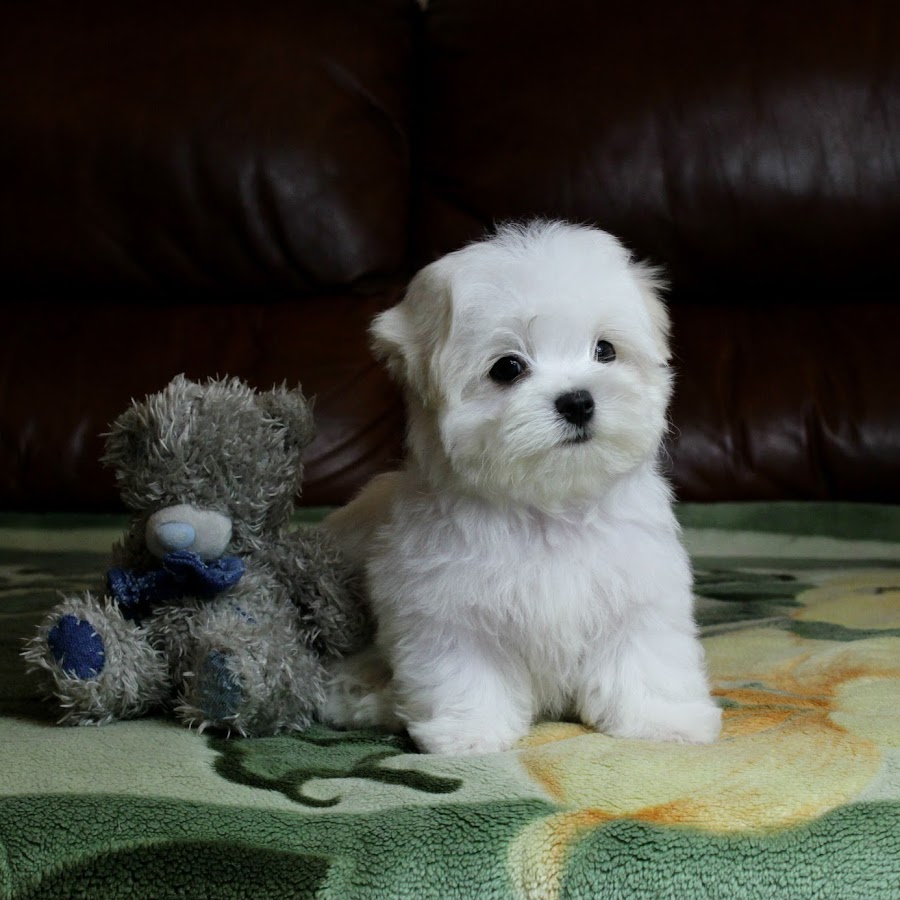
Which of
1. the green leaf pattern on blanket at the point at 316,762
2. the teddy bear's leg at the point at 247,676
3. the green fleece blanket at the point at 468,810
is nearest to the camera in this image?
the green fleece blanket at the point at 468,810

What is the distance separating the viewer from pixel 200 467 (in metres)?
1.36

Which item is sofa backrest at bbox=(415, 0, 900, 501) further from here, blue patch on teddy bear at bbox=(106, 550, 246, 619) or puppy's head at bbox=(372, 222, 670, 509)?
blue patch on teddy bear at bbox=(106, 550, 246, 619)

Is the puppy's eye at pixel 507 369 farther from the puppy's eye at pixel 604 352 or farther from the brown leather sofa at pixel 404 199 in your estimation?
the brown leather sofa at pixel 404 199

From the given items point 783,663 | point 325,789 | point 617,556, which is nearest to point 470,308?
point 617,556

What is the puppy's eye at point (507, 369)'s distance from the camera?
1297 millimetres

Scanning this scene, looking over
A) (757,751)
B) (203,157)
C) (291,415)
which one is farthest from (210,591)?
(203,157)

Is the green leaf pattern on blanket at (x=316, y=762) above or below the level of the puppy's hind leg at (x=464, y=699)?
below

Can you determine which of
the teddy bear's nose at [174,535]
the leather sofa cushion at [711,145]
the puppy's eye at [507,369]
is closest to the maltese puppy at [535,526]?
the puppy's eye at [507,369]

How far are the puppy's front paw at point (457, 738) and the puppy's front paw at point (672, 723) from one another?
131 mm

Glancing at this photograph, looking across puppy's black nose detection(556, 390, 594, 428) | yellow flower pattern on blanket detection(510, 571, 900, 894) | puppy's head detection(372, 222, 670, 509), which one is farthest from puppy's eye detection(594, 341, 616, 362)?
yellow flower pattern on blanket detection(510, 571, 900, 894)

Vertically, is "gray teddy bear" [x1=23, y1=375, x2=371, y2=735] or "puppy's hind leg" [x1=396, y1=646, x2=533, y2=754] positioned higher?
"gray teddy bear" [x1=23, y1=375, x2=371, y2=735]

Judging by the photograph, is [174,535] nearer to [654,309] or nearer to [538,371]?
[538,371]

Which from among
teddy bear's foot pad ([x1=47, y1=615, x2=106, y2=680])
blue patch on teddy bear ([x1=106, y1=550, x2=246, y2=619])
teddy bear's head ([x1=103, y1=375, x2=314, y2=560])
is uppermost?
teddy bear's head ([x1=103, y1=375, x2=314, y2=560])

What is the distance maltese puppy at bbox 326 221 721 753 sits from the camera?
1.26 m
